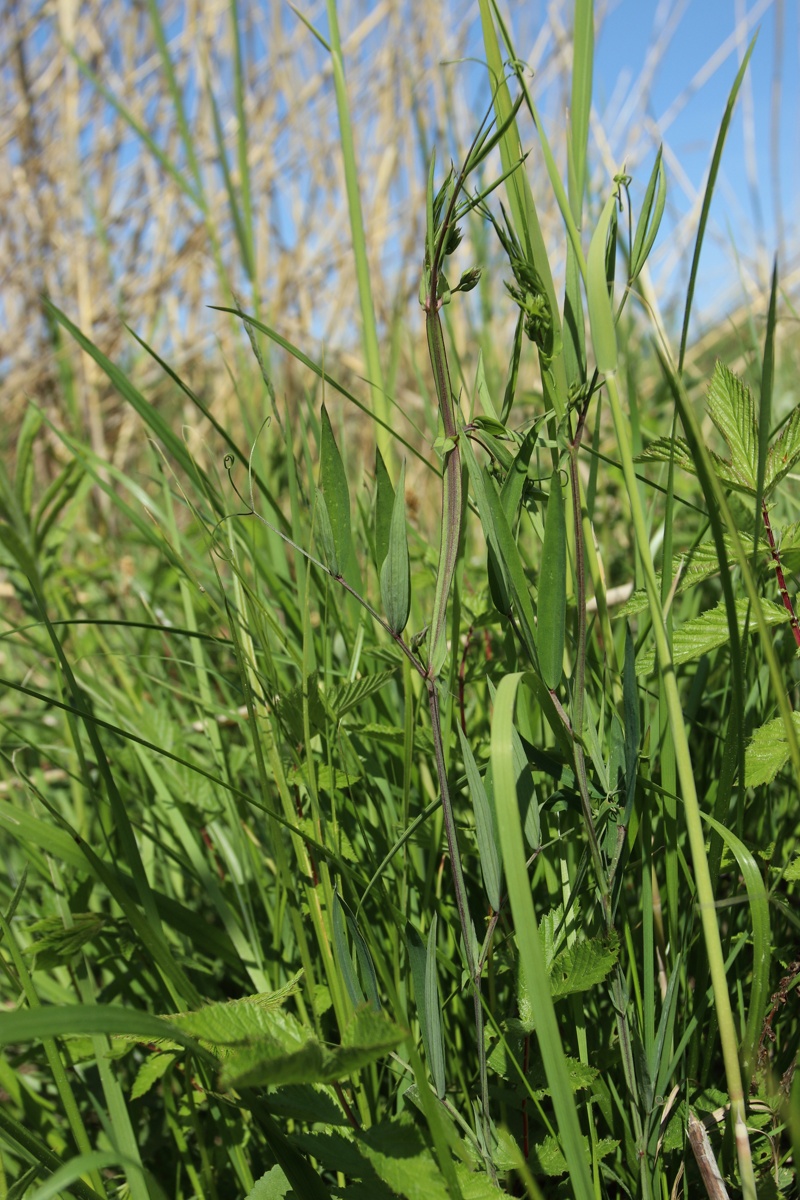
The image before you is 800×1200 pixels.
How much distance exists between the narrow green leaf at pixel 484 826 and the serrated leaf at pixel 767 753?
166 millimetres

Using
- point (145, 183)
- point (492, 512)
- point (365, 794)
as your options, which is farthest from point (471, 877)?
point (145, 183)

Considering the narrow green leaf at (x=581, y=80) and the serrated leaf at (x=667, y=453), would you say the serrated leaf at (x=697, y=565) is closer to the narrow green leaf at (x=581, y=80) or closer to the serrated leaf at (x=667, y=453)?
the serrated leaf at (x=667, y=453)

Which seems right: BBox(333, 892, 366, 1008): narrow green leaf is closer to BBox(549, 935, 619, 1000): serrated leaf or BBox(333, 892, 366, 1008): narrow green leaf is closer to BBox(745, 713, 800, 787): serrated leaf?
BBox(549, 935, 619, 1000): serrated leaf

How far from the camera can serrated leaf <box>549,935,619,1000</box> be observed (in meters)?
0.42

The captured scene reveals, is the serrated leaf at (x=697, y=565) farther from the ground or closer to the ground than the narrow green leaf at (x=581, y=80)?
closer to the ground

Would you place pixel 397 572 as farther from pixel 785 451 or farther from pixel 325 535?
pixel 785 451

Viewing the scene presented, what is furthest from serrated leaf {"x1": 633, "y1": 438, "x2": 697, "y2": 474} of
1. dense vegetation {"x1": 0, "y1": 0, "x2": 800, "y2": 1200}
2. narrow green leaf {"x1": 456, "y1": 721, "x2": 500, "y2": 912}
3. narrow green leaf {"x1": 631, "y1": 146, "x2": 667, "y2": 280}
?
narrow green leaf {"x1": 456, "y1": 721, "x2": 500, "y2": 912}

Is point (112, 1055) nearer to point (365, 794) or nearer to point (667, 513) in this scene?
point (365, 794)

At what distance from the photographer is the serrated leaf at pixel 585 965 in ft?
1.37

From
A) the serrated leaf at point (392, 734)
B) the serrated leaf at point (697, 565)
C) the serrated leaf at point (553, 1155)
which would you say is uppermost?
the serrated leaf at point (697, 565)

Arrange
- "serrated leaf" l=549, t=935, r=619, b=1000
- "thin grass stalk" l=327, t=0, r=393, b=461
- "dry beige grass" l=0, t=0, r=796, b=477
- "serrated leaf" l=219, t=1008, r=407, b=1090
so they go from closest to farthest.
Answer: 1. "serrated leaf" l=219, t=1008, r=407, b=1090
2. "serrated leaf" l=549, t=935, r=619, b=1000
3. "thin grass stalk" l=327, t=0, r=393, b=461
4. "dry beige grass" l=0, t=0, r=796, b=477

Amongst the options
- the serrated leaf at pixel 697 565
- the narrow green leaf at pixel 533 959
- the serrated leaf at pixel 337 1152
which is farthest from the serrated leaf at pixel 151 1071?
the serrated leaf at pixel 697 565

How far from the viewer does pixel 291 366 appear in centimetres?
284

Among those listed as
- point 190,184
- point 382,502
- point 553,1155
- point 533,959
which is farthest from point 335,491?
point 190,184
